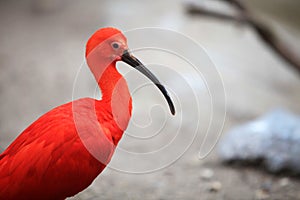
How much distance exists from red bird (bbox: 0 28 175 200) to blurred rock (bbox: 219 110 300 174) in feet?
5.07

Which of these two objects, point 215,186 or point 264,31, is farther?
point 264,31

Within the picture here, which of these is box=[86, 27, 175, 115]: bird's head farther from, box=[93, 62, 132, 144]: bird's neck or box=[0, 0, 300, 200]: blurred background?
box=[0, 0, 300, 200]: blurred background

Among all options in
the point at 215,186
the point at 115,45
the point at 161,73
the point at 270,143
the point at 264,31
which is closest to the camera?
the point at 115,45

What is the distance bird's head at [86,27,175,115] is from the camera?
1.55 meters

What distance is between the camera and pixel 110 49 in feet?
5.19

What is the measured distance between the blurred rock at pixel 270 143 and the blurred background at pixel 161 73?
9 centimetres

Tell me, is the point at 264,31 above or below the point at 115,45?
above

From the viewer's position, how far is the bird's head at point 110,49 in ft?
5.08

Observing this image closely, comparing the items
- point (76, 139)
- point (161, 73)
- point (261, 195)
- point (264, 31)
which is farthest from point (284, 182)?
point (76, 139)

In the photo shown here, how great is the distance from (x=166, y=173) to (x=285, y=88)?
2.33m

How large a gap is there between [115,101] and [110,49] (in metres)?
0.21

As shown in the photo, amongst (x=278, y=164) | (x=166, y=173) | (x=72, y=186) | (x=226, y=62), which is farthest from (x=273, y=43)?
(x=72, y=186)

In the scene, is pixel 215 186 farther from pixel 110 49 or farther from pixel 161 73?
pixel 110 49

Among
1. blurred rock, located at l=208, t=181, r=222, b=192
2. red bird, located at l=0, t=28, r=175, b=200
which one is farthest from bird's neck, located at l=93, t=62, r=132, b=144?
blurred rock, located at l=208, t=181, r=222, b=192
